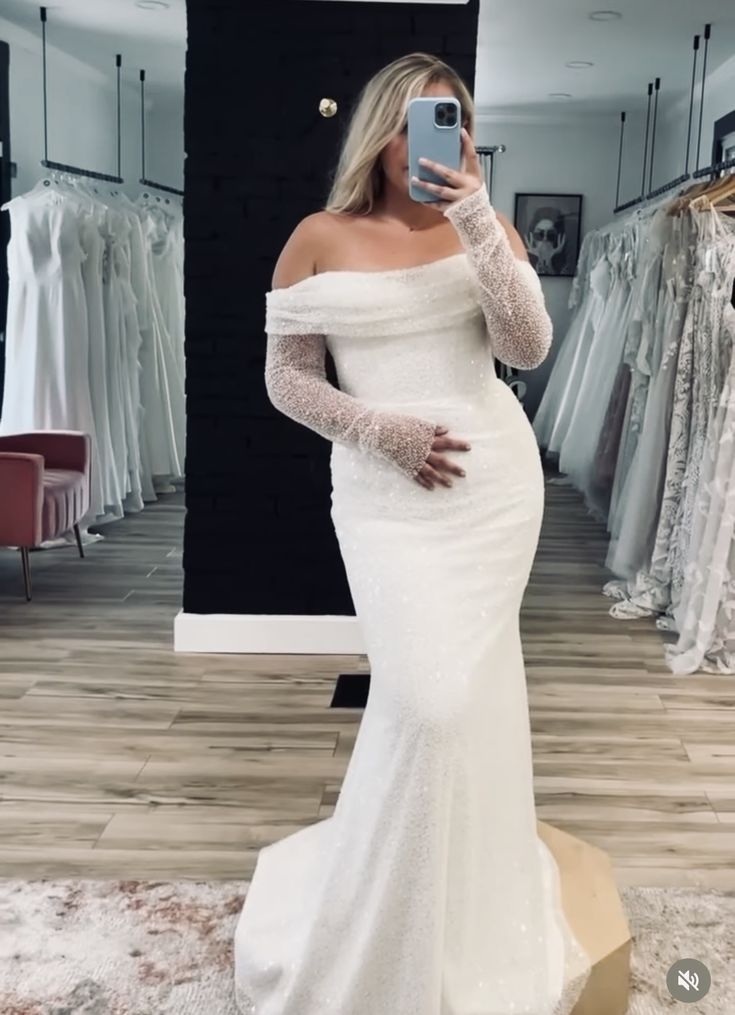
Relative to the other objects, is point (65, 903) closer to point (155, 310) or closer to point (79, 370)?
point (79, 370)

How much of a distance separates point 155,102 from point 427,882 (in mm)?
7703

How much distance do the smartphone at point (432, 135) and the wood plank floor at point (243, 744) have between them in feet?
5.07

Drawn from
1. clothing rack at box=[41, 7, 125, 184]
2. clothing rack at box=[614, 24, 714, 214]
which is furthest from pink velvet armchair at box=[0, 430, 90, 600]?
clothing rack at box=[614, 24, 714, 214]

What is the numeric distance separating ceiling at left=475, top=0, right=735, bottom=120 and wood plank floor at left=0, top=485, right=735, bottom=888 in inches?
119

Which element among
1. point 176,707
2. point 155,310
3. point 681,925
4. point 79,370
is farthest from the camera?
point 155,310

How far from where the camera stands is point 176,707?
11.3ft

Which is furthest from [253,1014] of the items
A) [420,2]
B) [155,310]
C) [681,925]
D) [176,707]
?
[155,310]

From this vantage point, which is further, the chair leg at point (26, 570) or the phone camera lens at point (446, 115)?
the chair leg at point (26, 570)

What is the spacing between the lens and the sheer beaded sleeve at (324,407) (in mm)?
1832

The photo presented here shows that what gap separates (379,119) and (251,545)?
224cm

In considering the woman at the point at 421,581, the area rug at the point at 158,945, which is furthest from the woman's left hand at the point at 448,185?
the area rug at the point at 158,945

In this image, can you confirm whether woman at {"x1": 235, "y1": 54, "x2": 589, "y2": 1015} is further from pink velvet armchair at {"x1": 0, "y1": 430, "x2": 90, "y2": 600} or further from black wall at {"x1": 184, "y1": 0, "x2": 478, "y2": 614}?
pink velvet armchair at {"x1": 0, "y1": 430, "x2": 90, "y2": 600}

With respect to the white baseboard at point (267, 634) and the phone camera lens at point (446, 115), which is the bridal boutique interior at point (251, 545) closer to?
the white baseboard at point (267, 634)

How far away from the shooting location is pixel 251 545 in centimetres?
390
